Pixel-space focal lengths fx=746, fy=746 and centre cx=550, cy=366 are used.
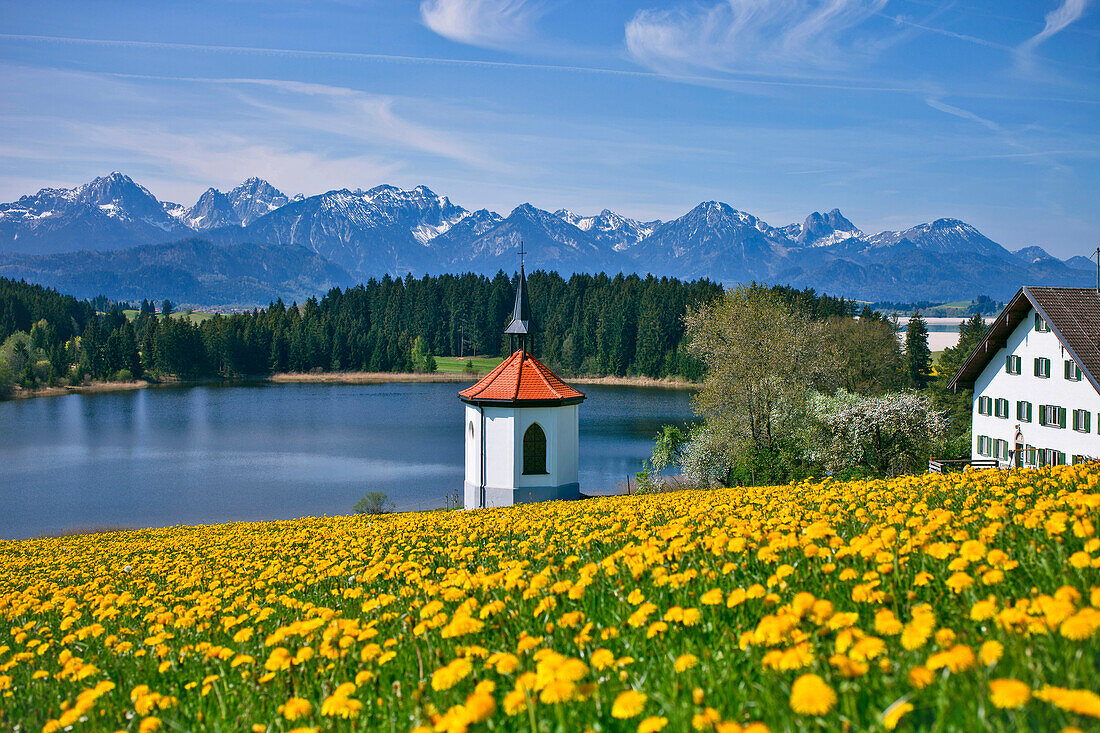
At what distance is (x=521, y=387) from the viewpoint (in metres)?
27.8

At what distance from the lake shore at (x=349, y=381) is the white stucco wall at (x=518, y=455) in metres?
73.3

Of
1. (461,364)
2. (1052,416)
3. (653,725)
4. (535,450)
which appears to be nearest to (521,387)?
(535,450)

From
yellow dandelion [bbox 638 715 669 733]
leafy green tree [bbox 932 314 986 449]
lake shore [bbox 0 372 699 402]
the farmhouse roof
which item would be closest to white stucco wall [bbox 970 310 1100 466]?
the farmhouse roof

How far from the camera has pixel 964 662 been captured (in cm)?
251

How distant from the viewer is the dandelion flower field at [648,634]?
2.69 m

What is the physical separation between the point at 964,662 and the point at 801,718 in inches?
22.7

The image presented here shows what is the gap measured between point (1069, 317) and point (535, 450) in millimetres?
23152

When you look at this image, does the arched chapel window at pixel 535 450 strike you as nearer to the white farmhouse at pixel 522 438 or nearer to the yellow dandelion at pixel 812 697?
the white farmhouse at pixel 522 438

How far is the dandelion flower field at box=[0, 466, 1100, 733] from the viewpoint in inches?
106

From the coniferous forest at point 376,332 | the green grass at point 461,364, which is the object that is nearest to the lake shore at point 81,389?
the coniferous forest at point 376,332

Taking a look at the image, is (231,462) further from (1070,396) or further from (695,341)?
(1070,396)

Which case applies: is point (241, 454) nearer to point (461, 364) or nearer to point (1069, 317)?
point (1069, 317)

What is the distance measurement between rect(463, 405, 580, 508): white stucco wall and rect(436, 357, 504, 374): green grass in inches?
3787

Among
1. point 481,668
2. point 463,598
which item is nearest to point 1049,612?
point 481,668
